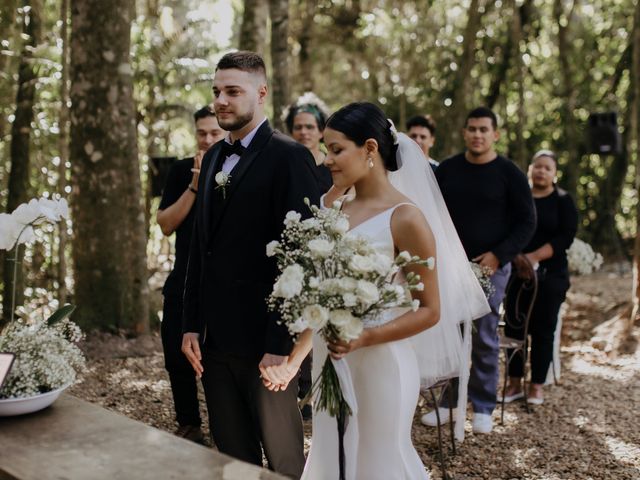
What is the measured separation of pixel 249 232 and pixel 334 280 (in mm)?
720

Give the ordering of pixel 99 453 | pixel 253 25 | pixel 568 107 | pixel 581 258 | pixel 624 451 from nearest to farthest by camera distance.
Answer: pixel 99 453, pixel 624 451, pixel 581 258, pixel 253 25, pixel 568 107

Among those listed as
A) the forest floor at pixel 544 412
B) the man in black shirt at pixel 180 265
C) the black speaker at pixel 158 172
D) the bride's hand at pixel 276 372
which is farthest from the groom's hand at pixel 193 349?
the black speaker at pixel 158 172

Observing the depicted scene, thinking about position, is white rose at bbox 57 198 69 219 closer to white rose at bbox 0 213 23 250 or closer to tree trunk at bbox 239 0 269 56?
white rose at bbox 0 213 23 250

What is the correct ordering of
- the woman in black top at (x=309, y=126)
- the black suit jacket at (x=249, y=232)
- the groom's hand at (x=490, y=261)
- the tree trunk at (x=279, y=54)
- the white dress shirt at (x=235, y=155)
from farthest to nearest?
the tree trunk at (x=279, y=54) → the woman in black top at (x=309, y=126) → the groom's hand at (x=490, y=261) → the white dress shirt at (x=235, y=155) → the black suit jacket at (x=249, y=232)

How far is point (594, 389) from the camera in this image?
6176 millimetres

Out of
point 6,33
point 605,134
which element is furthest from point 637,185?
point 6,33

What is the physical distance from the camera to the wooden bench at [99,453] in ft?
6.72

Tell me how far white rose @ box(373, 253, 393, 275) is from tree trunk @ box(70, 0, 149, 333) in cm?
464

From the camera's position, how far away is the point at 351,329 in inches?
90.0

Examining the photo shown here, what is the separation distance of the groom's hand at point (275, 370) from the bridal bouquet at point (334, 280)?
0.29 m

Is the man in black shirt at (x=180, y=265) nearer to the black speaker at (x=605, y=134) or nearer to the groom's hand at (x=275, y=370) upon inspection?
the groom's hand at (x=275, y=370)

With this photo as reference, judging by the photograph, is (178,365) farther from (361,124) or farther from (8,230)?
(361,124)

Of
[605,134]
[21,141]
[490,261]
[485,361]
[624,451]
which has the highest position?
[605,134]

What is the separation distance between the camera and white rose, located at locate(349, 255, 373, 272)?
88.6 inches
